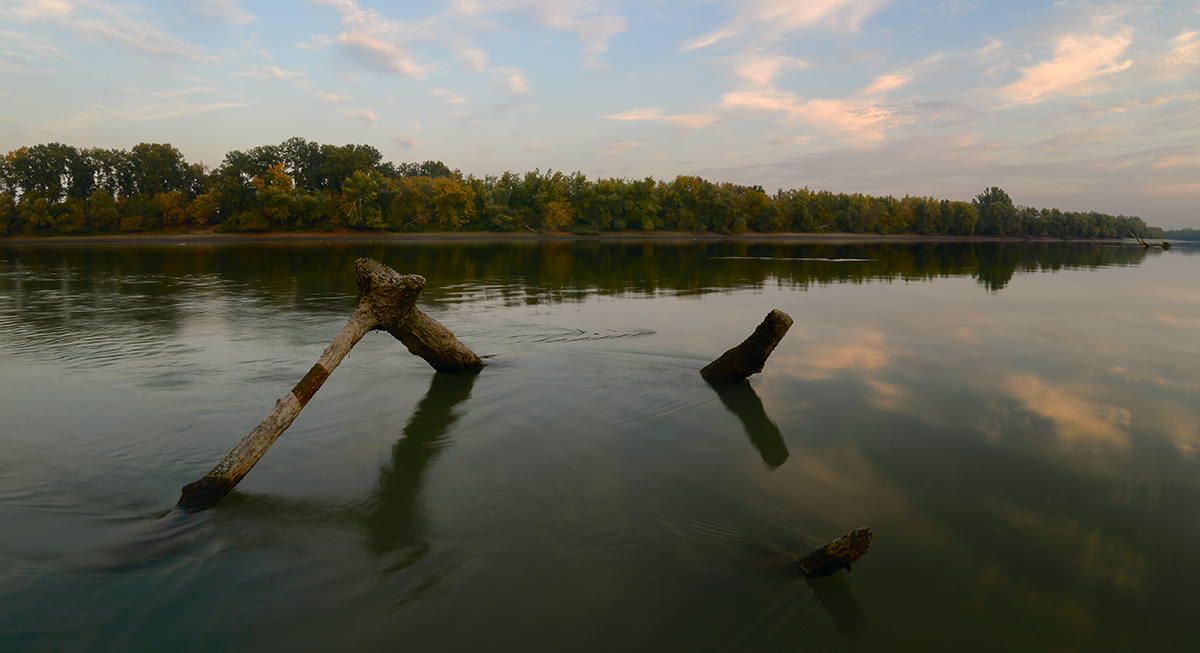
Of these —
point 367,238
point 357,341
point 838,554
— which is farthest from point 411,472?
point 367,238

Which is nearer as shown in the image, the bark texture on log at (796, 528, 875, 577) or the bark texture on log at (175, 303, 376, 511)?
the bark texture on log at (796, 528, 875, 577)

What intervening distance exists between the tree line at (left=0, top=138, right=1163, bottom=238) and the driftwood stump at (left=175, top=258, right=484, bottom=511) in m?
96.1

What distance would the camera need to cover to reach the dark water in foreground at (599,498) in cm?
391

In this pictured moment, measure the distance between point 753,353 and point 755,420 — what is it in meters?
1.65

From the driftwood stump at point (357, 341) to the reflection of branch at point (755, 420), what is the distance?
4369mm

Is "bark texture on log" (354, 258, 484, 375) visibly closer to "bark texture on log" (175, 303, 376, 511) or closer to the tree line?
"bark texture on log" (175, 303, 376, 511)

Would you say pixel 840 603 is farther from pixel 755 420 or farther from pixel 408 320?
pixel 408 320

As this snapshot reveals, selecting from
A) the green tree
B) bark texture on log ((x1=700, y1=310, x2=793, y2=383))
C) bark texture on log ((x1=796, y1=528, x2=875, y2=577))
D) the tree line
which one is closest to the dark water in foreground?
bark texture on log ((x1=796, y1=528, x2=875, y2=577))

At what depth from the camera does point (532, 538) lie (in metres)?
4.89

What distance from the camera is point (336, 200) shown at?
108m

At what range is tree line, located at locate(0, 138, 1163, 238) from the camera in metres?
100

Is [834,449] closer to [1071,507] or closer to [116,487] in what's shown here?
[1071,507]

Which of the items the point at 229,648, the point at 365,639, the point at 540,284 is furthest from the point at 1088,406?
the point at 540,284

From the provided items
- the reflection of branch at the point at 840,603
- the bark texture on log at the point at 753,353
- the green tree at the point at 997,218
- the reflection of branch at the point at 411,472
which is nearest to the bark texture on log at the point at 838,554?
the reflection of branch at the point at 840,603
